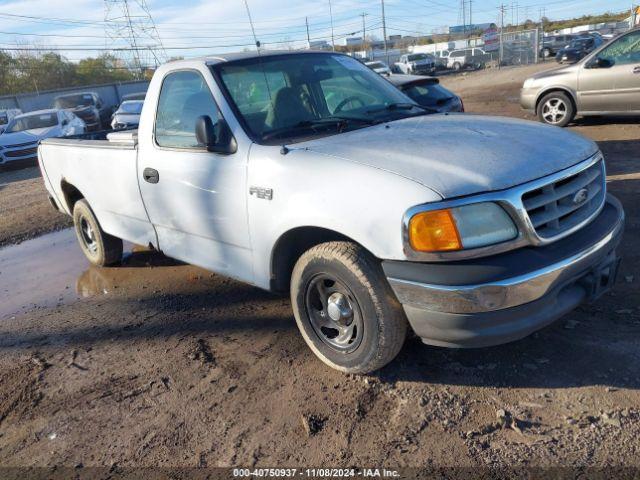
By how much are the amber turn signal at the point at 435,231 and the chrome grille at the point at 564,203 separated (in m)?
0.40

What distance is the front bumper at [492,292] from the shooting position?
2514 mm

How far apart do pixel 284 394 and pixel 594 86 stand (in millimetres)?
9136

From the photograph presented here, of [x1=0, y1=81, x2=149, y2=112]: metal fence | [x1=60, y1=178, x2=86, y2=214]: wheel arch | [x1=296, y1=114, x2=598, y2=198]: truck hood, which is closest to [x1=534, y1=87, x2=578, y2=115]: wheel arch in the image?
[x1=296, y1=114, x2=598, y2=198]: truck hood

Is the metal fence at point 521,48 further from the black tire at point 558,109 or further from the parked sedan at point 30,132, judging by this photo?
the parked sedan at point 30,132

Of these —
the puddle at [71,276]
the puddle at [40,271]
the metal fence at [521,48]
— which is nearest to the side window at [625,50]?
the puddle at [71,276]

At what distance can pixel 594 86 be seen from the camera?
9.69 meters

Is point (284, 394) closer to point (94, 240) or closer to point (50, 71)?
point (94, 240)

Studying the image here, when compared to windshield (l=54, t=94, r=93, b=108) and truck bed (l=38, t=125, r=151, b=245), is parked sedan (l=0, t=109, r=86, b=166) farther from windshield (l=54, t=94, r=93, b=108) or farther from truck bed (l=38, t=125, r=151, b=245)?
truck bed (l=38, t=125, r=151, b=245)

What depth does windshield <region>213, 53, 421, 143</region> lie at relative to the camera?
11.6 ft

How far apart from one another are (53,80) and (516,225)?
53.9m

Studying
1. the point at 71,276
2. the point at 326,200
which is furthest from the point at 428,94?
the point at 326,200

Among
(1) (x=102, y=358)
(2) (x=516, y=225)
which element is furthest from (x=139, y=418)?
(2) (x=516, y=225)

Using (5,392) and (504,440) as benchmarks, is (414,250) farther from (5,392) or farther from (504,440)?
(5,392)

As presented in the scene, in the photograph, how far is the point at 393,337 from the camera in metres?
2.86
